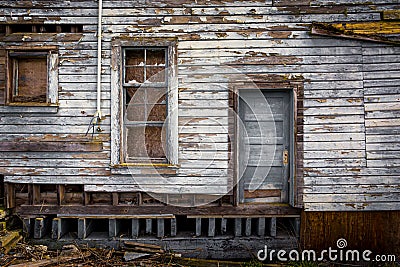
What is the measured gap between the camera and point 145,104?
5.78m

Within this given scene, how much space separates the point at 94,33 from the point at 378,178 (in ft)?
16.6

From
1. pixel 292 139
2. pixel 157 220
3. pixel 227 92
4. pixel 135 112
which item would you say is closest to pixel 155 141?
pixel 135 112

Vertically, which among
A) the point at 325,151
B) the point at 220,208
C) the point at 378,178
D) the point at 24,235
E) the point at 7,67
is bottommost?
the point at 24,235

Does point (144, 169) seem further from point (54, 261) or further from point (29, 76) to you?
point (29, 76)

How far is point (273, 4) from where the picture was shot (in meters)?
5.66

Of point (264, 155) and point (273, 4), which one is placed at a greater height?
point (273, 4)

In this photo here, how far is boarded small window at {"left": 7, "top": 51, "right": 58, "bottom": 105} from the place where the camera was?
569 cm

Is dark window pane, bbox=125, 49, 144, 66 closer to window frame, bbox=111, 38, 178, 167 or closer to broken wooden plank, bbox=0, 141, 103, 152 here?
window frame, bbox=111, 38, 178, 167

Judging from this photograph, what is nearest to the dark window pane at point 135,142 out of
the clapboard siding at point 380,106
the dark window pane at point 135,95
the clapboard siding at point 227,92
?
the clapboard siding at point 227,92

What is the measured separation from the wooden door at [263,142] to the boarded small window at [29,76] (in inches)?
125

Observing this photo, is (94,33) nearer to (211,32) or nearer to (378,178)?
(211,32)

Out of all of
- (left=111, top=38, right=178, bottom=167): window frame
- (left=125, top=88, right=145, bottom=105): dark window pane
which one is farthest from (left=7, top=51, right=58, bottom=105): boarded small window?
(left=125, top=88, right=145, bottom=105): dark window pane

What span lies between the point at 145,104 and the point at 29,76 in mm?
1925

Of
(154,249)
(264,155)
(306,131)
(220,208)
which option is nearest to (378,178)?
(306,131)
